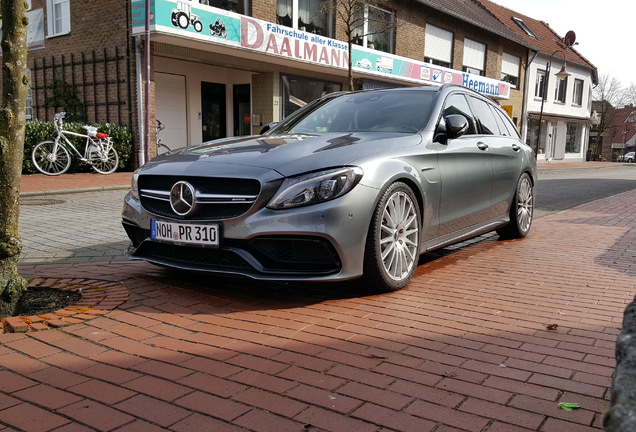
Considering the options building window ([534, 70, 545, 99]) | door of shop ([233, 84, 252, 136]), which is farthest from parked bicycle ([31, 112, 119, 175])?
building window ([534, 70, 545, 99])

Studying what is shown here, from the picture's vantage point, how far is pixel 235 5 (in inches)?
664

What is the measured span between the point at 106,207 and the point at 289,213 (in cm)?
635

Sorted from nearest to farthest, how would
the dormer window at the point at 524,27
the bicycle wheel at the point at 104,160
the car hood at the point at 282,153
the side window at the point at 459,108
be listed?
the car hood at the point at 282,153
the side window at the point at 459,108
the bicycle wheel at the point at 104,160
the dormer window at the point at 524,27

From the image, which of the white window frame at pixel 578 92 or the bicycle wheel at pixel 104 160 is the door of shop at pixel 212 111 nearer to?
the bicycle wheel at pixel 104 160

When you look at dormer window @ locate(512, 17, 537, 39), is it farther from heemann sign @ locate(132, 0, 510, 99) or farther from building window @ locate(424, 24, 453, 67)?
heemann sign @ locate(132, 0, 510, 99)

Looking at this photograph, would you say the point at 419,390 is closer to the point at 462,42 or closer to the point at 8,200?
the point at 8,200

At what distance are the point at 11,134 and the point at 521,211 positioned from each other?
5014mm

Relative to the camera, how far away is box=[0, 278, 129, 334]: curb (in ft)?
9.90

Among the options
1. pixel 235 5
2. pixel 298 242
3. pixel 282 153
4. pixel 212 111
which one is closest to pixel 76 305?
pixel 298 242

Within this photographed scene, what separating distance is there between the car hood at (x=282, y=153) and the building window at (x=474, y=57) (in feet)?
87.7

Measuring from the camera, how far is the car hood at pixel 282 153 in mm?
3455

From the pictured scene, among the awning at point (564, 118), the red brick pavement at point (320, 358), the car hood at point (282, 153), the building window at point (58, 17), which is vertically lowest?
the red brick pavement at point (320, 358)

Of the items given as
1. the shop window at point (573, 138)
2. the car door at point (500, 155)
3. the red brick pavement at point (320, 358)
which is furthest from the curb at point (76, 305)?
the shop window at point (573, 138)

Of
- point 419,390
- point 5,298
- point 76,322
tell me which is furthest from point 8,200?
point 419,390
